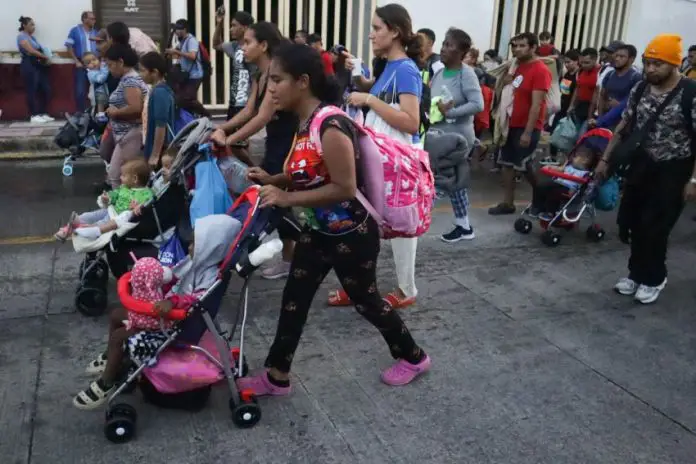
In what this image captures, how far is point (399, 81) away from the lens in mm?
4246

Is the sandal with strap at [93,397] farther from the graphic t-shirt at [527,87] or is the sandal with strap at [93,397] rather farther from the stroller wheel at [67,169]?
the stroller wheel at [67,169]

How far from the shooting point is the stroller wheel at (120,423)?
321 cm

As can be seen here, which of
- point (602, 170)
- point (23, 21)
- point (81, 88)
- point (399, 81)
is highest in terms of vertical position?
point (399, 81)

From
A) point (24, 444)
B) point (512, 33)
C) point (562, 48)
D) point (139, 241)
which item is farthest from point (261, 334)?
point (562, 48)

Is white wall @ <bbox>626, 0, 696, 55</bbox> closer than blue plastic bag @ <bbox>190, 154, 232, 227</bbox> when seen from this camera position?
No

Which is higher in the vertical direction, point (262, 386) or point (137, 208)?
point (137, 208)

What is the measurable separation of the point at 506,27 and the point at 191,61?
6.94 m

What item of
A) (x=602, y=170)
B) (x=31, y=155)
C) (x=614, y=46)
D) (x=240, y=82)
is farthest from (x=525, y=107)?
(x=31, y=155)

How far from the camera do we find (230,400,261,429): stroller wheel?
3.37m

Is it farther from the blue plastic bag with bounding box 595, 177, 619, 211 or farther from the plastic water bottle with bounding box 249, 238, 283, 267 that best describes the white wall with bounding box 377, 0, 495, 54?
the plastic water bottle with bounding box 249, 238, 283, 267

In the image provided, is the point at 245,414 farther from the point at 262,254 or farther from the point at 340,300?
the point at 340,300

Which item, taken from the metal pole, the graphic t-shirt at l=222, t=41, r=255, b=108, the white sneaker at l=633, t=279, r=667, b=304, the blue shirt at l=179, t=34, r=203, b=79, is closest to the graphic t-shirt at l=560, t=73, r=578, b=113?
the metal pole

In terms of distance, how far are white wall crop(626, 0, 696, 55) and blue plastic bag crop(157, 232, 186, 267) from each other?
14911 mm

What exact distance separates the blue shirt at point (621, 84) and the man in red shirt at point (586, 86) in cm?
142
